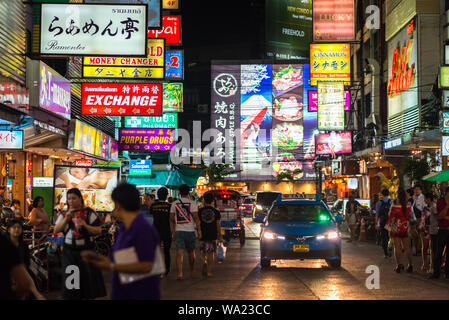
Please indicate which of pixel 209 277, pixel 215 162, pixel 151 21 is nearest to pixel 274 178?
pixel 215 162

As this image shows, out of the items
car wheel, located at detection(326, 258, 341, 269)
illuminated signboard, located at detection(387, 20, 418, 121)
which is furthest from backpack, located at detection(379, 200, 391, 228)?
illuminated signboard, located at detection(387, 20, 418, 121)

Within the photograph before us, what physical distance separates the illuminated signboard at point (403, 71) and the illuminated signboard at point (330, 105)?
287 cm

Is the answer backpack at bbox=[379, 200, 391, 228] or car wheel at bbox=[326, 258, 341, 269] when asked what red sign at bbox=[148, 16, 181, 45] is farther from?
car wheel at bbox=[326, 258, 341, 269]

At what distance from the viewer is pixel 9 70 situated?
16688mm

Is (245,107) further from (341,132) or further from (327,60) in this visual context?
(327,60)

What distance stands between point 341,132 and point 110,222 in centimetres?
2619

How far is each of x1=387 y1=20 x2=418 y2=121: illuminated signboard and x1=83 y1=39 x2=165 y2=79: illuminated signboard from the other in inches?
549

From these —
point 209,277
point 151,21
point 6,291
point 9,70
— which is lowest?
point 209,277

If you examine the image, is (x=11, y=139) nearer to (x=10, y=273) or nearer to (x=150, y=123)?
(x=10, y=273)

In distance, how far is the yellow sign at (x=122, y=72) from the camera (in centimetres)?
2017

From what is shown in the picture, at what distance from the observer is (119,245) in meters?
5.29

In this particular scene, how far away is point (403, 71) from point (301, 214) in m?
18.3

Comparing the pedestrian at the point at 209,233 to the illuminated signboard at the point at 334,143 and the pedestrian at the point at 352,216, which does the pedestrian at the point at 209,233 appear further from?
the illuminated signboard at the point at 334,143

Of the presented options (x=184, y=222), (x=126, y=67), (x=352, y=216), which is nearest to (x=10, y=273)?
(x=184, y=222)
